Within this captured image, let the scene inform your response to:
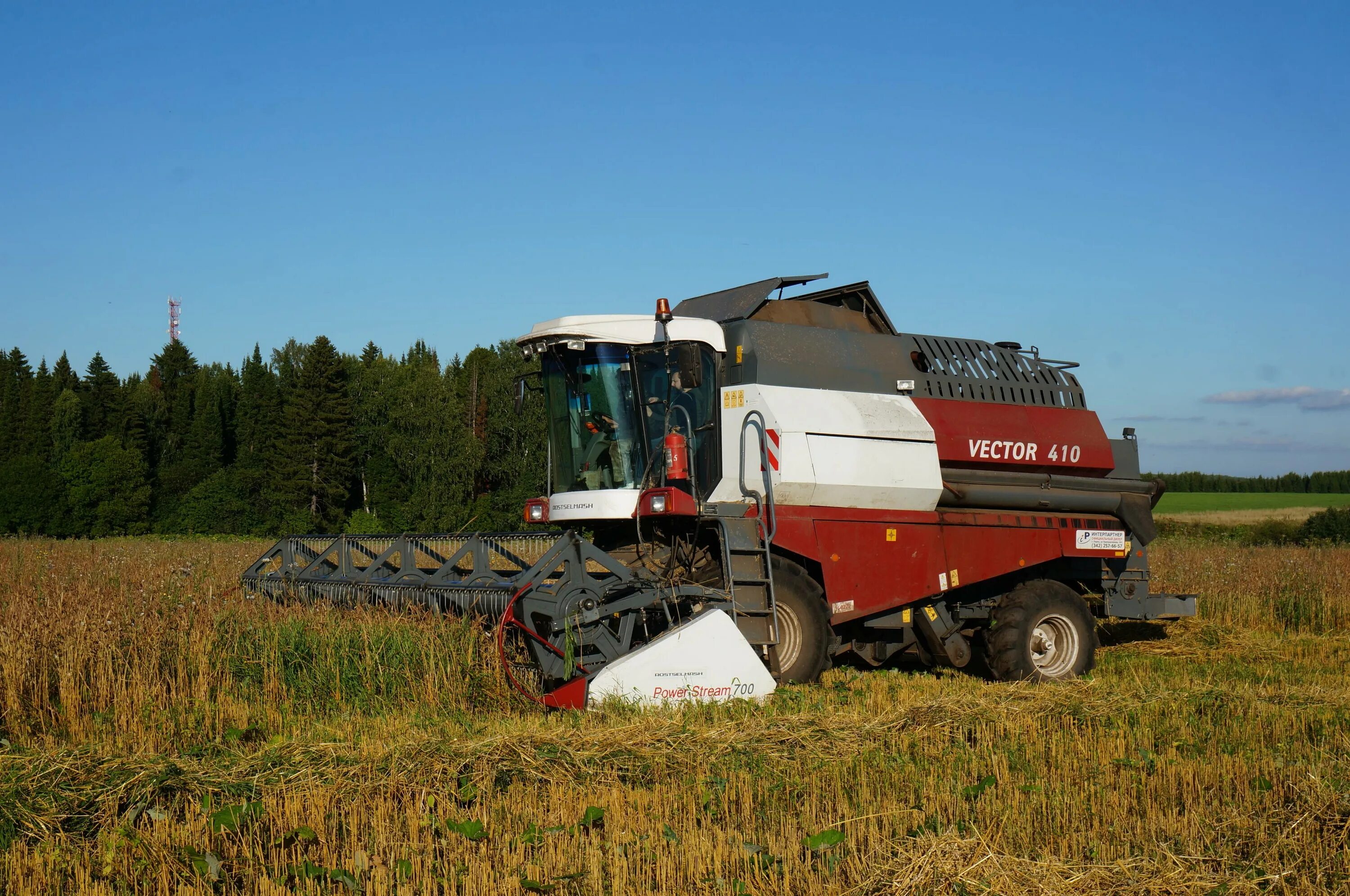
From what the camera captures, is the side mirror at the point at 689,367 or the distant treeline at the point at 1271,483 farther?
the distant treeline at the point at 1271,483

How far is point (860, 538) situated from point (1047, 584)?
2050 mm

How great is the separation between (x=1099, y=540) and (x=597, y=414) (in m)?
4.68

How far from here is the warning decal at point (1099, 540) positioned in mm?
9430

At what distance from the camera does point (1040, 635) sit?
30.2 ft

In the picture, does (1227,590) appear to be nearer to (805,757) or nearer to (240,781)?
(805,757)

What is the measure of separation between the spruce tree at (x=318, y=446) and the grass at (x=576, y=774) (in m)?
42.8

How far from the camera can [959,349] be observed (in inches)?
369

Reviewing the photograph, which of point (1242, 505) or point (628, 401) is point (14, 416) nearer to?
point (628, 401)

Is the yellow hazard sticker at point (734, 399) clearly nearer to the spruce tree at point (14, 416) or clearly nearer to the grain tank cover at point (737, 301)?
the grain tank cover at point (737, 301)

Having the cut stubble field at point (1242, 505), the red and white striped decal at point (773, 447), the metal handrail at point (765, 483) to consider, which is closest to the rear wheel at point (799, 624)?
the metal handrail at point (765, 483)

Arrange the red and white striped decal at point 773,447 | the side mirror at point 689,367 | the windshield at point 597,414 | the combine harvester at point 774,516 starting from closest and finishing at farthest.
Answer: the combine harvester at point 774,516 → the side mirror at point 689,367 → the red and white striped decal at point 773,447 → the windshield at point 597,414

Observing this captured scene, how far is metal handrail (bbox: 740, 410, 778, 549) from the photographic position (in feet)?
24.7

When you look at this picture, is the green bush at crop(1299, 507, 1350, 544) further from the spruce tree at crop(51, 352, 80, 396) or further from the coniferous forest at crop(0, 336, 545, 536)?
the spruce tree at crop(51, 352, 80, 396)

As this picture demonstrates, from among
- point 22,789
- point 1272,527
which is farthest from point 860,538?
point 1272,527
